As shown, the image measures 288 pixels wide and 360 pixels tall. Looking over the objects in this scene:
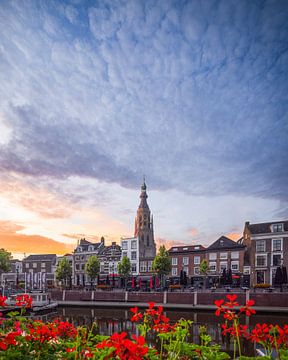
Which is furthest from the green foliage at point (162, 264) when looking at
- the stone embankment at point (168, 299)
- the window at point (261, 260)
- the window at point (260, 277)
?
the window at point (261, 260)

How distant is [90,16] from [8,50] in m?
5.02

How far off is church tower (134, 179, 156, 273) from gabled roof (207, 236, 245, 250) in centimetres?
1801

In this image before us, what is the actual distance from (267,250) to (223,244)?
28.1 ft

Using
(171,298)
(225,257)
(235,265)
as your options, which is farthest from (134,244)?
(171,298)

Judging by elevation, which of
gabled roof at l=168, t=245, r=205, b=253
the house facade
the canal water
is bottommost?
the house facade

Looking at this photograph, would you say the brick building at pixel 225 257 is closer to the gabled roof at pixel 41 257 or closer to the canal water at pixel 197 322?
the canal water at pixel 197 322

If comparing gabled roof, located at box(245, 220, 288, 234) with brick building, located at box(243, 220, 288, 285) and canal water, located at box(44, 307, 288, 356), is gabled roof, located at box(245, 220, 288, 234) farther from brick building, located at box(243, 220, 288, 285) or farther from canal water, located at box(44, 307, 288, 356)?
canal water, located at box(44, 307, 288, 356)

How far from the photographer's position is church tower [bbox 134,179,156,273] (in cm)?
8287

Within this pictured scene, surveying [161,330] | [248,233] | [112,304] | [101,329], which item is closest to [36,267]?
[112,304]

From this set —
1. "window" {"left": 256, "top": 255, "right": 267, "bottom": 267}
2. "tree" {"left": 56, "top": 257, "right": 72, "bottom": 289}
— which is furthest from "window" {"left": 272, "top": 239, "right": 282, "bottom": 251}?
"tree" {"left": 56, "top": 257, "right": 72, "bottom": 289}

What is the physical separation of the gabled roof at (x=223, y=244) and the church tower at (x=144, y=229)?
709 inches

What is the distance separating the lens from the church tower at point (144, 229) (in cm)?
8287

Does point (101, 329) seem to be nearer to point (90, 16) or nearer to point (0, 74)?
point (0, 74)

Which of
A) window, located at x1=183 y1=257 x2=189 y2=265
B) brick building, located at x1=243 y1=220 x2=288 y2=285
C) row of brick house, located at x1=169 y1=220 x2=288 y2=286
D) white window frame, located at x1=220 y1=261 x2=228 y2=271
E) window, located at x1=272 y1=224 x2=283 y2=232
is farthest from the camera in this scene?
window, located at x1=183 y1=257 x2=189 y2=265
